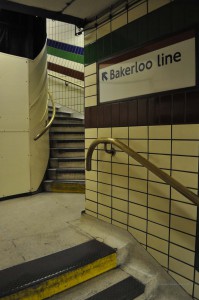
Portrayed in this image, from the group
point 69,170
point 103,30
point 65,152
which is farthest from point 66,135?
point 103,30

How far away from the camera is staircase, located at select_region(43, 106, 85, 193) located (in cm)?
399

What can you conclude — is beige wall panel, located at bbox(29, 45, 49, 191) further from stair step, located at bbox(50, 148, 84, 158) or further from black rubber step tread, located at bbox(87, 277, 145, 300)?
black rubber step tread, located at bbox(87, 277, 145, 300)

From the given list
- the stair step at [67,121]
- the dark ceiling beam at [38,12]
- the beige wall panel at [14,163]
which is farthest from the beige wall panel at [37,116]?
the dark ceiling beam at [38,12]

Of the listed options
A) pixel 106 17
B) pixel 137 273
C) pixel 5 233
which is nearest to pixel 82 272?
pixel 137 273

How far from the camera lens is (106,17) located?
242 centimetres

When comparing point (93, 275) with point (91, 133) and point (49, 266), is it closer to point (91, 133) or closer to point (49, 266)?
point (49, 266)

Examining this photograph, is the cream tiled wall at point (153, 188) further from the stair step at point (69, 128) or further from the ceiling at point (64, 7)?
the stair step at point (69, 128)

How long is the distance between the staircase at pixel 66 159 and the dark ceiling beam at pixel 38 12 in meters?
2.26

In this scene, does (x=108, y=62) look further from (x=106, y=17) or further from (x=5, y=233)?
(x=5, y=233)

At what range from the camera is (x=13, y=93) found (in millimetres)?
3537

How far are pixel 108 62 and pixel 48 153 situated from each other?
2328 millimetres

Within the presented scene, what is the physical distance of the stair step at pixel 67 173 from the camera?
4.09m

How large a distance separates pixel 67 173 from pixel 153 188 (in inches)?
89.9

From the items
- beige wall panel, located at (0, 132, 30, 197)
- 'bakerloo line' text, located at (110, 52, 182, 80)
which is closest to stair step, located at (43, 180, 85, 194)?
beige wall panel, located at (0, 132, 30, 197)
